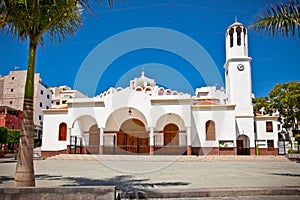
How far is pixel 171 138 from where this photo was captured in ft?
88.7

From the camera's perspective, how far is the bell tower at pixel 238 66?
30219 millimetres

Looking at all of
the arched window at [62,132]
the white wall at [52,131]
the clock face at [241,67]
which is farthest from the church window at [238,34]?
the arched window at [62,132]

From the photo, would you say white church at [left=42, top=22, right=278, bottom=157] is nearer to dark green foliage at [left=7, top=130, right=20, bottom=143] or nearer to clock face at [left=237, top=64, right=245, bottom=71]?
clock face at [left=237, top=64, right=245, bottom=71]

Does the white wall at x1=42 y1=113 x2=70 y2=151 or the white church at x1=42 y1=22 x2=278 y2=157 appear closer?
the white church at x1=42 y1=22 x2=278 y2=157

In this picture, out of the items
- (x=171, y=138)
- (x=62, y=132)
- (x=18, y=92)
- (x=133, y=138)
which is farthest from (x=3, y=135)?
(x=18, y=92)

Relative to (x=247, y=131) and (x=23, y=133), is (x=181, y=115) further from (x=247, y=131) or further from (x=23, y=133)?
(x=23, y=133)

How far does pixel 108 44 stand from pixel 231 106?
14740 millimetres

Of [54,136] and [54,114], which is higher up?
[54,114]

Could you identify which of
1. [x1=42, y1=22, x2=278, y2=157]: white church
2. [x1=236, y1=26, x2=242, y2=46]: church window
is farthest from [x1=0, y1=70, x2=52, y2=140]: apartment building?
[x1=236, y1=26, x2=242, y2=46]: church window

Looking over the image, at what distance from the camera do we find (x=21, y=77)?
51.8m

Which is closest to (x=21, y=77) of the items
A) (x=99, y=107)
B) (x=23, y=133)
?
(x=99, y=107)

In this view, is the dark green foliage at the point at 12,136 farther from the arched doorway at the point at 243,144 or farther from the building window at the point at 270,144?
the building window at the point at 270,144

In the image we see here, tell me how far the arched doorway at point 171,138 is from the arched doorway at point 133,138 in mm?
1756

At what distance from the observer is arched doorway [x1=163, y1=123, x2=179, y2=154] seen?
25.7 metres
